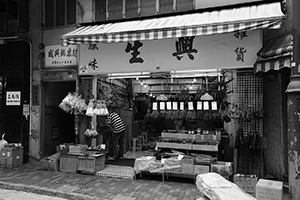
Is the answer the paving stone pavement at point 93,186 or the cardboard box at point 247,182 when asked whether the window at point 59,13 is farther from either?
the cardboard box at point 247,182

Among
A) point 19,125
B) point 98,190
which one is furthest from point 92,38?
point 19,125

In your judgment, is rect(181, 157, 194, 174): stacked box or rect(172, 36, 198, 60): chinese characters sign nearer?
rect(181, 157, 194, 174): stacked box

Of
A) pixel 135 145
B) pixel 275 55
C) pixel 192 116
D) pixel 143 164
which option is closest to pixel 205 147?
pixel 192 116

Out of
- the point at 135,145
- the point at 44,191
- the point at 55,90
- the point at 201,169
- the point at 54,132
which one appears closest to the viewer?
the point at 44,191

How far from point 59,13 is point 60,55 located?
1.94 metres

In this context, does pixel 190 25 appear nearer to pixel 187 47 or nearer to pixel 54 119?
pixel 187 47

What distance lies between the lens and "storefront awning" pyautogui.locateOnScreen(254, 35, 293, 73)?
5.91m

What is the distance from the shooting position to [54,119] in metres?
11.5

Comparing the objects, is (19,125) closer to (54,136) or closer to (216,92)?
(54,136)

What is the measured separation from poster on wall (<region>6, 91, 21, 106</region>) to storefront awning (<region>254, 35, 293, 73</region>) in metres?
9.30

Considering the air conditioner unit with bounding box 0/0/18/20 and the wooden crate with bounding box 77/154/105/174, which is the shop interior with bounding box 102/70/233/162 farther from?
the air conditioner unit with bounding box 0/0/18/20

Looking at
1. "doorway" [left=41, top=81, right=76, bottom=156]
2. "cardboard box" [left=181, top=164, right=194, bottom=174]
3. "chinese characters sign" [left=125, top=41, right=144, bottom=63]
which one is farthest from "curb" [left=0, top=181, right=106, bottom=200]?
"chinese characters sign" [left=125, top=41, right=144, bottom=63]

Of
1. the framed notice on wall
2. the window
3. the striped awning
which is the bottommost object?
the framed notice on wall

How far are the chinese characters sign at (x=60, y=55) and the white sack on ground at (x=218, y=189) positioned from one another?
23.0 ft
